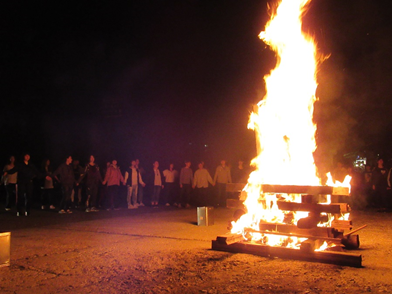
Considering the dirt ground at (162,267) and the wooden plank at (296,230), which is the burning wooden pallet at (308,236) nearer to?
the wooden plank at (296,230)

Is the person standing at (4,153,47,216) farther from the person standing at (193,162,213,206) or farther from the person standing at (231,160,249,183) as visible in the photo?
the person standing at (231,160,249,183)

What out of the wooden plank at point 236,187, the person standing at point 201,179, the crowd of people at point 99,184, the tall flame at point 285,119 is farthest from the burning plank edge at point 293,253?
the person standing at point 201,179

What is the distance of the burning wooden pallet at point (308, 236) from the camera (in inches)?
229

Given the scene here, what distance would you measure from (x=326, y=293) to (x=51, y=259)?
4.26m

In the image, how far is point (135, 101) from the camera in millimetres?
23500

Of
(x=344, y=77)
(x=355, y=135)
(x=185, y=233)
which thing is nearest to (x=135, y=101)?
(x=344, y=77)

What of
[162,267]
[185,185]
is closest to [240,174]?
[185,185]

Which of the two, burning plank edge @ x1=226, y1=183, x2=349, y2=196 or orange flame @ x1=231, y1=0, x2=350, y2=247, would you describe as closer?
burning plank edge @ x1=226, y1=183, x2=349, y2=196

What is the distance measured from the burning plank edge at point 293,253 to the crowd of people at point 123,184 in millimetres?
7767

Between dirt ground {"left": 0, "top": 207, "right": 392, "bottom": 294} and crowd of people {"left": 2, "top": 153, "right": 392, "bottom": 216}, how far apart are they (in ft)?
11.8

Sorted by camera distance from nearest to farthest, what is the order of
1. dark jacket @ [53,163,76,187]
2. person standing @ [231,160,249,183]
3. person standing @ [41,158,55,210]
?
1. dark jacket @ [53,163,76,187]
2. person standing @ [41,158,55,210]
3. person standing @ [231,160,249,183]

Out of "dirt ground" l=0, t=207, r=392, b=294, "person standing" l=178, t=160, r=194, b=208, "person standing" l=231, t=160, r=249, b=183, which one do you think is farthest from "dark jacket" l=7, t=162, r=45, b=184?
"person standing" l=231, t=160, r=249, b=183

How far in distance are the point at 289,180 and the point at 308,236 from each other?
1.50 metres

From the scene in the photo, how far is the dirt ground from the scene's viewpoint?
15.1 feet
